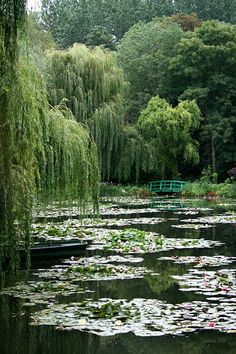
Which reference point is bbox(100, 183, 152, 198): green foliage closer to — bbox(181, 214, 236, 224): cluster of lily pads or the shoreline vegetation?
the shoreline vegetation

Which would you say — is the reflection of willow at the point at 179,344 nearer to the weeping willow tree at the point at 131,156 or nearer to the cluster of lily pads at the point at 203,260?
the cluster of lily pads at the point at 203,260

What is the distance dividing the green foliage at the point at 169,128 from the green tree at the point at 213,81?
200 cm

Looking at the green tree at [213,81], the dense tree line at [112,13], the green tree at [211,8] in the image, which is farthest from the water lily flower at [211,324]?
the green tree at [211,8]

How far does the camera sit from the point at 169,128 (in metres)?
30.8

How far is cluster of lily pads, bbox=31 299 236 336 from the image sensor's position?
577 cm

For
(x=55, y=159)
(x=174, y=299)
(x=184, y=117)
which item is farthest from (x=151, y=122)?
(x=174, y=299)

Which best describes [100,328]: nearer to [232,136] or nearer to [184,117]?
[184,117]

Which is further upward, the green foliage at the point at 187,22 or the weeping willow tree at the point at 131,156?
the green foliage at the point at 187,22

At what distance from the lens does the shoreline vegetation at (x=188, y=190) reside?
2870 cm

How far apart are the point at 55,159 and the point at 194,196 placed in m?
21.5

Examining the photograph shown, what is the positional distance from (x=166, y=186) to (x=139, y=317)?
25.1 m

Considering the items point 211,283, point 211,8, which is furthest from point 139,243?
point 211,8

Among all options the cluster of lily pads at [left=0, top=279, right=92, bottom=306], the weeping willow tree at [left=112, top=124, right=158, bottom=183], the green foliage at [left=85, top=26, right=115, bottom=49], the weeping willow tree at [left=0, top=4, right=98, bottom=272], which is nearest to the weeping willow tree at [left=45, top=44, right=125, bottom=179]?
the weeping willow tree at [left=112, top=124, right=158, bottom=183]

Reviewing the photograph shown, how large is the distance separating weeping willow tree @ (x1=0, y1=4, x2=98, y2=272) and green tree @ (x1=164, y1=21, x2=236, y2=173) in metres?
24.3
